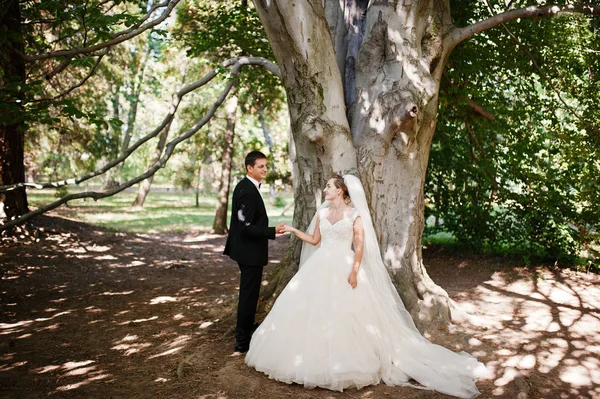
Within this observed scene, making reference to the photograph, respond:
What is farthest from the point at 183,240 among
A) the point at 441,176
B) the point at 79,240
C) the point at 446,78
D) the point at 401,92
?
the point at 401,92

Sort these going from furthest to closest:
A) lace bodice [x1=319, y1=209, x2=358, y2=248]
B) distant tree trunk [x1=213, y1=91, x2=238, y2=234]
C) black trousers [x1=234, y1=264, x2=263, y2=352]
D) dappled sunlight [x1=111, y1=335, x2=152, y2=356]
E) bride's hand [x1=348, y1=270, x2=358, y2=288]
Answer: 1. distant tree trunk [x1=213, y1=91, x2=238, y2=234]
2. dappled sunlight [x1=111, y1=335, x2=152, y2=356]
3. black trousers [x1=234, y1=264, x2=263, y2=352]
4. lace bodice [x1=319, y1=209, x2=358, y2=248]
5. bride's hand [x1=348, y1=270, x2=358, y2=288]

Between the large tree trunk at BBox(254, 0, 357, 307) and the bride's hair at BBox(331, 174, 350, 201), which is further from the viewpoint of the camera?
the large tree trunk at BBox(254, 0, 357, 307)

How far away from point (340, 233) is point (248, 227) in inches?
39.5

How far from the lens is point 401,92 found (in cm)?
585

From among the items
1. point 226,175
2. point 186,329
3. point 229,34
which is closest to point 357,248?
point 186,329

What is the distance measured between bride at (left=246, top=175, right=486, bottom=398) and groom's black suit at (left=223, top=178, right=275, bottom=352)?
0.46 meters

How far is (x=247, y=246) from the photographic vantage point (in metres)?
5.30

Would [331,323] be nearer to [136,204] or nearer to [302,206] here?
[302,206]

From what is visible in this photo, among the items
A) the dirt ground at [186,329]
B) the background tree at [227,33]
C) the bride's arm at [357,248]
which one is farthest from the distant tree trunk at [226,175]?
the bride's arm at [357,248]

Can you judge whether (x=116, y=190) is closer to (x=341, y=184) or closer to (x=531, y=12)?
(x=341, y=184)

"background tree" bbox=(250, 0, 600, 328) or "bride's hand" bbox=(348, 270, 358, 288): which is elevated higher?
"background tree" bbox=(250, 0, 600, 328)

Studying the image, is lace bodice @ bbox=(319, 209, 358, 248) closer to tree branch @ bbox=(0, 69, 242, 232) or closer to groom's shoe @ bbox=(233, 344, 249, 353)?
groom's shoe @ bbox=(233, 344, 249, 353)

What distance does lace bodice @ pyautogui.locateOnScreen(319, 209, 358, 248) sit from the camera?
16.6 feet

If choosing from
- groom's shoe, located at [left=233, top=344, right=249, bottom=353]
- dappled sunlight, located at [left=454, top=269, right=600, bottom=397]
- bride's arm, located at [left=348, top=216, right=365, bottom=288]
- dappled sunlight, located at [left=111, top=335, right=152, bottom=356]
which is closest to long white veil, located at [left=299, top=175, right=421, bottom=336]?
bride's arm, located at [left=348, top=216, right=365, bottom=288]
